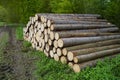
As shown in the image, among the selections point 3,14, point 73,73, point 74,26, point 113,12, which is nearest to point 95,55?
point 73,73

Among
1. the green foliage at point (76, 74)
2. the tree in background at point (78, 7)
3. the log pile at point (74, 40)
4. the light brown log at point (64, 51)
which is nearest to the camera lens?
the green foliage at point (76, 74)

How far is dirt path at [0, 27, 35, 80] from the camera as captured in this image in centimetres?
938

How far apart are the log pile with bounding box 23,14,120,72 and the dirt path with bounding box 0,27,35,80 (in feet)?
2.98

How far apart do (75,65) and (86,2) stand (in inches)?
348

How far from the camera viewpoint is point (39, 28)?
1194 cm

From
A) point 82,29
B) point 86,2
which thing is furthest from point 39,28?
point 86,2

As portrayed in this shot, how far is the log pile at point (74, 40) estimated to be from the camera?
9375 mm

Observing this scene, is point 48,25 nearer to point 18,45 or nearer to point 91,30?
point 91,30

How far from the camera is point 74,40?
10.1 meters

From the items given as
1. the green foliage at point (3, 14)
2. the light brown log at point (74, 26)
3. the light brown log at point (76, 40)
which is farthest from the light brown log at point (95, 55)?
the green foliage at point (3, 14)

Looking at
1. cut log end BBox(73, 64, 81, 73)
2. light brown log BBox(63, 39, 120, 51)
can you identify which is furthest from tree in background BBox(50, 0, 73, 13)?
cut log end BBox(73, 64, 81, 73)

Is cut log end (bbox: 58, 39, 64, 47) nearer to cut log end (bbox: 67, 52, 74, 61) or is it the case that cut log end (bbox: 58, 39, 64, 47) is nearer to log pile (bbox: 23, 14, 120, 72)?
log pile (bbox: 23, 14, 120, 72)

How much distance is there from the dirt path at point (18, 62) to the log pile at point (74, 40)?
908mm

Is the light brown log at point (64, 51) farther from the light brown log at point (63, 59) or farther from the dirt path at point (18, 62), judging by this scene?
the dirt path at point (18, 62)
